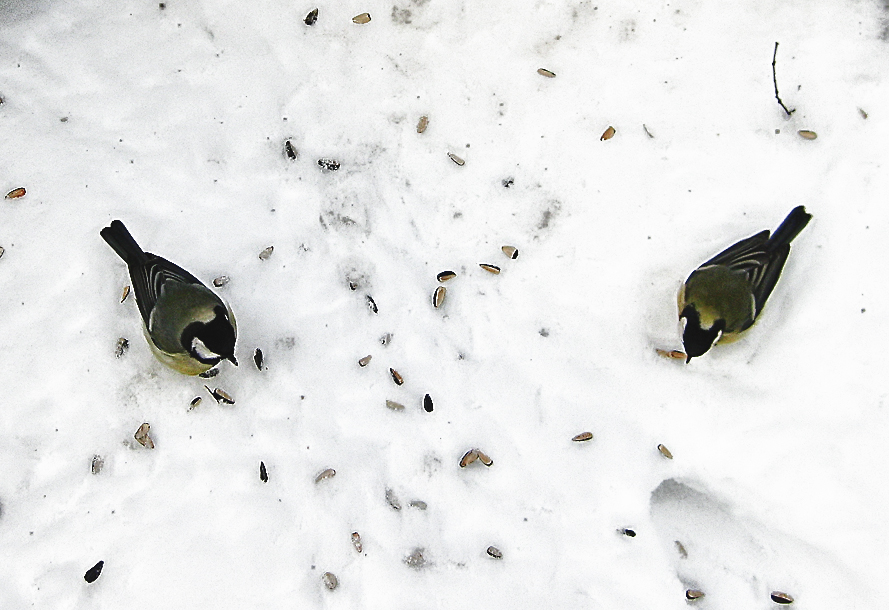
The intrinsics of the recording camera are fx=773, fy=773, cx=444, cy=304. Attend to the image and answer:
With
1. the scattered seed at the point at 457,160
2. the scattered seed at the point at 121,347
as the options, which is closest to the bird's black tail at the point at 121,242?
the scattered seed at the point at 121,347

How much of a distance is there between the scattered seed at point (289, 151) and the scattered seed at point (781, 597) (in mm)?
2879

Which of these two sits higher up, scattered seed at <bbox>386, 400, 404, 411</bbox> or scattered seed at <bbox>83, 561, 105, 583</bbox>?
scattered seed at <bbox>386, 400, 404, 411</bbox>

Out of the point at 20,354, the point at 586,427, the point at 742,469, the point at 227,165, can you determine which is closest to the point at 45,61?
the point at 227,165

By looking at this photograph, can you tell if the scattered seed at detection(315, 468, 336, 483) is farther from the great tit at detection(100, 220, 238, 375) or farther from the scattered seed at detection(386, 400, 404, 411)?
the great tit at detection(100, 220, 238, 375)

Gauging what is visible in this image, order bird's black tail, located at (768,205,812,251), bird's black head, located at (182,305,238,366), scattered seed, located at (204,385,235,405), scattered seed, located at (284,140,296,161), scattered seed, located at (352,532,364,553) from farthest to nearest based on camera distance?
scattered seed, located at (284,140,296,161), scattered seed, located at (204,385,235,405), scattered seed, located at (352,532,364,553), bird's black tail, located at (768,205,812,251), bird's black head, located at (182,305,238,366)

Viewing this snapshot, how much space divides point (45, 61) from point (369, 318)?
6.31 ft

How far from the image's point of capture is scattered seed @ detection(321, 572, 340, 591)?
10.6ft

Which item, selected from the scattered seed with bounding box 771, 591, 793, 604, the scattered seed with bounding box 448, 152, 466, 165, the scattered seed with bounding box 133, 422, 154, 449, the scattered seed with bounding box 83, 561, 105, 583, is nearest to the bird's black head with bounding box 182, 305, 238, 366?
the scattered seed with bounding box 133, 422, 154, 449

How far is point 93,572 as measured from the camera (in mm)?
3223

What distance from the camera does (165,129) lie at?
3.59m

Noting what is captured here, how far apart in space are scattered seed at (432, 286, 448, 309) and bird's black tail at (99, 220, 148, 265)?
1.25 meters

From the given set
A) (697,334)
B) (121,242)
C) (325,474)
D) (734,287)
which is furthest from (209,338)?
(734,287)

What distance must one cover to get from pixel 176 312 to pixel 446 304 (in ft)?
3.82

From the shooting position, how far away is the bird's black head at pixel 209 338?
119 inches
